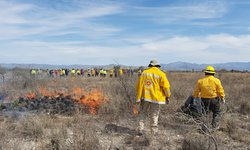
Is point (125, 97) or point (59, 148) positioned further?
point (125, 97)

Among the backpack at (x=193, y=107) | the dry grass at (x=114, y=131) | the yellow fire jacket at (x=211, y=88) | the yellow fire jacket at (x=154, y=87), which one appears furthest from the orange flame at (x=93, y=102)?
the yellow fire jacket at (x=211, y=88)

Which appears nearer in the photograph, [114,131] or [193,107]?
[114,131]

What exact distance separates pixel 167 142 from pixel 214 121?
1.68 meters

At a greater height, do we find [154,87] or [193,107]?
[154,87]

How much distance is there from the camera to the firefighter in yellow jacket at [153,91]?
750cm

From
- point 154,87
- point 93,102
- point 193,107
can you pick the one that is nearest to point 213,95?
point 193,107

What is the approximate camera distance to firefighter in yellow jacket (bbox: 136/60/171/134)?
24.6ft

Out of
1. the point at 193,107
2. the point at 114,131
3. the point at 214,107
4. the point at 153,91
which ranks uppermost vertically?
the point at 153,91

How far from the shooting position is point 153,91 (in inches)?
295

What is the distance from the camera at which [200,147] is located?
5.67 m

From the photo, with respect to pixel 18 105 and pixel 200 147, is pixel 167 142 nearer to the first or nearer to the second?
pixel 200 147

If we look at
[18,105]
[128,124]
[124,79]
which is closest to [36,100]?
[18,105]

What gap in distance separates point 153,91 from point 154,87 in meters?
0.10

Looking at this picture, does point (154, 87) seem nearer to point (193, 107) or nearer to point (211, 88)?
point (211, 88)
